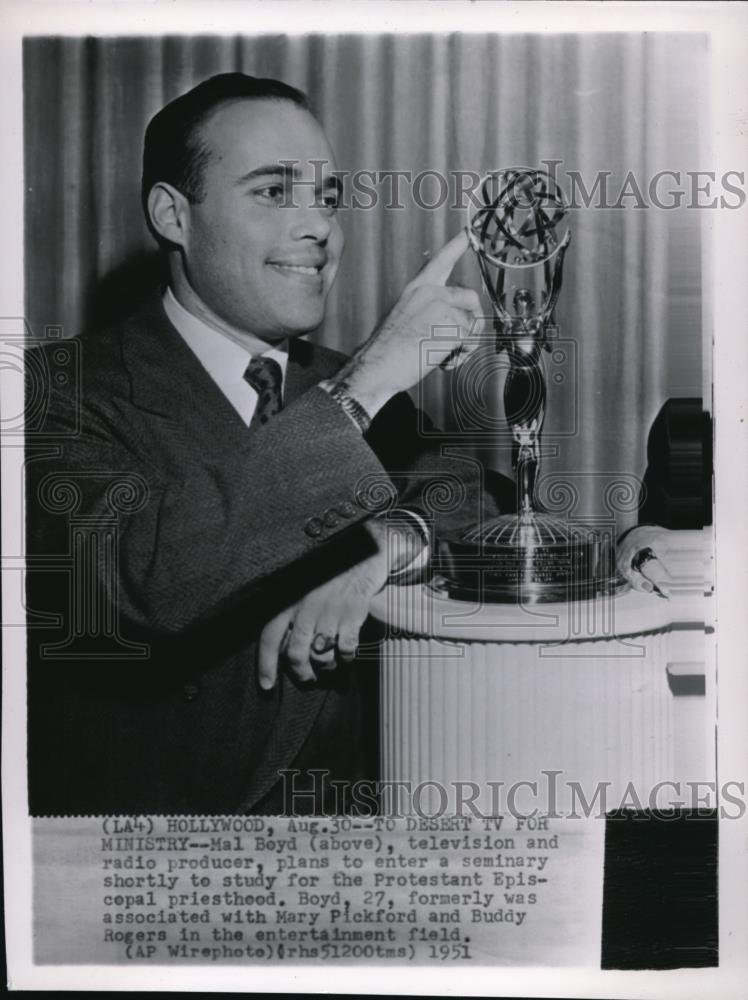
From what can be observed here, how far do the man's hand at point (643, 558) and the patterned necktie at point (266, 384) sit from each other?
0.53 meters

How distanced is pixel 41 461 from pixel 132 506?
0.52ft

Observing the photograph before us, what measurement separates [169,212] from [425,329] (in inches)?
15.5

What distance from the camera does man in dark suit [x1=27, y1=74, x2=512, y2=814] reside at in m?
1.63

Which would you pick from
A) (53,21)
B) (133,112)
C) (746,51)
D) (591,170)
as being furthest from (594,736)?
(53,21)

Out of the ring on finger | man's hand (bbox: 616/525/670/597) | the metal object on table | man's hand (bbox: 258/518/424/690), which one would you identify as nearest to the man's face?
the metal object on table

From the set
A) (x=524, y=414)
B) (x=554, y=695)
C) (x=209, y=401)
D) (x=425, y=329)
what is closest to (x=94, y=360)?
(x=209, y=401)

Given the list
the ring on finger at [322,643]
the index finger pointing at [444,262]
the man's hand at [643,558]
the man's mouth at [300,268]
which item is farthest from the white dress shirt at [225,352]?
the man's hand at [643,558]

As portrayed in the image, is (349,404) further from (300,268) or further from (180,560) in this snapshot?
(180,560)

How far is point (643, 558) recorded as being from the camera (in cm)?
167

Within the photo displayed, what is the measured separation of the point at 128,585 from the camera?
5.45ft

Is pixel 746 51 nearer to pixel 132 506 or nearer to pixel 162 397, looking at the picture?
pixel 162 397

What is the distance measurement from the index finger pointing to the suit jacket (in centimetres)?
16

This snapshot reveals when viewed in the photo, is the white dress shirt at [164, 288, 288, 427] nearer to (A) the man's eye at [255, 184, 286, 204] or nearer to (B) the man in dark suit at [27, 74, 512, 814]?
(B) the man in dark suit at [27, 74, 512, 814]

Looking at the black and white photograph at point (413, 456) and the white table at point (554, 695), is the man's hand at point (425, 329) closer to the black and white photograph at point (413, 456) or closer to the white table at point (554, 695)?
the black and white photograph at point (413, 456)
